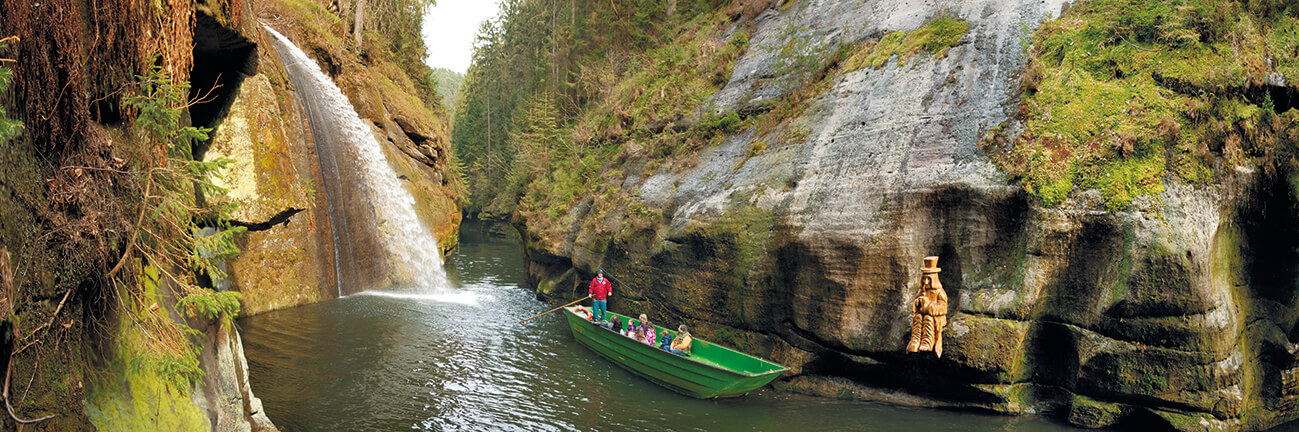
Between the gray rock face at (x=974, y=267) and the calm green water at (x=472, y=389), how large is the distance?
3.26 feet

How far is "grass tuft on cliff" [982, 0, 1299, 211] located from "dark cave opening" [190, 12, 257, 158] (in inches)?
460

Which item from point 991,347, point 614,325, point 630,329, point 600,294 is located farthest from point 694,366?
point 991,347

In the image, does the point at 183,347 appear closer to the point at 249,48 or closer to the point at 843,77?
the point at 249,48

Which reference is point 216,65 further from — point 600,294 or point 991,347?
point 991,347

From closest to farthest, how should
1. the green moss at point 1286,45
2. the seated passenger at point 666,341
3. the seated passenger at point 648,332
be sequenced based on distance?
the green moss at point 1286,45, the seated passenger at point 666,341, the seated passenger at point 648,332

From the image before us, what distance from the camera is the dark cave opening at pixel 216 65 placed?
873 cm

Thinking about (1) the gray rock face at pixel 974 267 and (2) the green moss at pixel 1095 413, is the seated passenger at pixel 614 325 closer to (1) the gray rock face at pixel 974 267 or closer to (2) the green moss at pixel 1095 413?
(1) the gray rock face at pixel 974 267

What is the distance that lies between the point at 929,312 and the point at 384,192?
53.0 ft

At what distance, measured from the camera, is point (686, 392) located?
12.1 metres

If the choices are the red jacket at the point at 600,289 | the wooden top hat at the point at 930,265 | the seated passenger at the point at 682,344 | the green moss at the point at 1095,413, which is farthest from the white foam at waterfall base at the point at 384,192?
the green moss at the point at 1095,413

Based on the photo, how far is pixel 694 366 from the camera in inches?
452

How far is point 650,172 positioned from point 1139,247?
11.3 meters


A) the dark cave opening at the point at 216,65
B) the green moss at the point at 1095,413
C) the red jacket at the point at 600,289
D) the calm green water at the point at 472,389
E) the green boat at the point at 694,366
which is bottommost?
the calm green water at the point at 472,389

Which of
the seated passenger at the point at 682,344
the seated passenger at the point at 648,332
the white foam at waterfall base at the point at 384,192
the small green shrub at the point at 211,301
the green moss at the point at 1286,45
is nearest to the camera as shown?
the small green shrub at the point at 211,301
